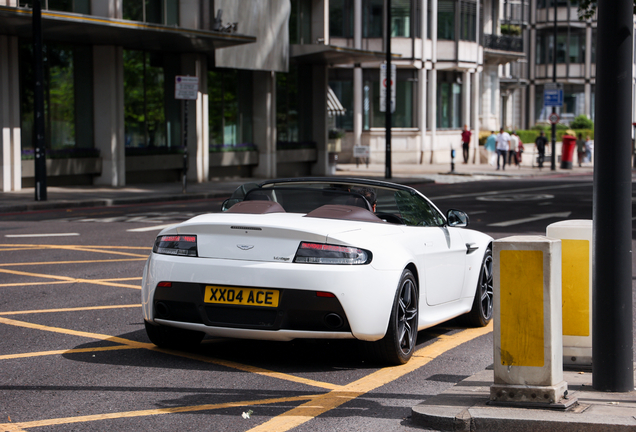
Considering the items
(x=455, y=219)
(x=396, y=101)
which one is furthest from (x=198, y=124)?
(x=455, y=219)

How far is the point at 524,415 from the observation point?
4406 millimetres

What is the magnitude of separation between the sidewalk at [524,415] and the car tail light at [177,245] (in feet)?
6.48

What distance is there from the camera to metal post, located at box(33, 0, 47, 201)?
20.2 metres

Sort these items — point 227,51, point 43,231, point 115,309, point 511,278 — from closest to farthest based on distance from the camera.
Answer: point 511,278, point 115,309, point 43,231, point 227,51

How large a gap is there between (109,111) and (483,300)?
2023cm

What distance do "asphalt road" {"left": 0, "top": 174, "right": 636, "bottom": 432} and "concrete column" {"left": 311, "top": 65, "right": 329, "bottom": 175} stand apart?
25.1 metres

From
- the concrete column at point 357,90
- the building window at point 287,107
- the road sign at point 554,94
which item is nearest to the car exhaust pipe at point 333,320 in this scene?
the building window at point 287,107

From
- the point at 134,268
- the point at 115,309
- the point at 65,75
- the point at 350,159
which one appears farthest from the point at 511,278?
the point at 350,159

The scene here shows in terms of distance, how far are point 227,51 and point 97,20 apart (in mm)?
6907

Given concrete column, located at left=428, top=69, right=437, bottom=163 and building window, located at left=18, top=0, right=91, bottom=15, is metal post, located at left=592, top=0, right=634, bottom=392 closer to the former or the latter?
building window, located at left=18, top=0, right=91, bottom=15

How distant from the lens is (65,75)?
2573cm

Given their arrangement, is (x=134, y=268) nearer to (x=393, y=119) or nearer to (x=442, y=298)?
(x=442, y=298)

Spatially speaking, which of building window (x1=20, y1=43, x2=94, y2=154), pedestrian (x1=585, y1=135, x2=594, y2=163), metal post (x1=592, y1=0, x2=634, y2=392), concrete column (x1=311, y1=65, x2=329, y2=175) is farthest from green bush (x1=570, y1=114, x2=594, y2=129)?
metal post (x1=592, y1=0, x2=634, y2=392)

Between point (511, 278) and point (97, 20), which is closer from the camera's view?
point (511, 278)
